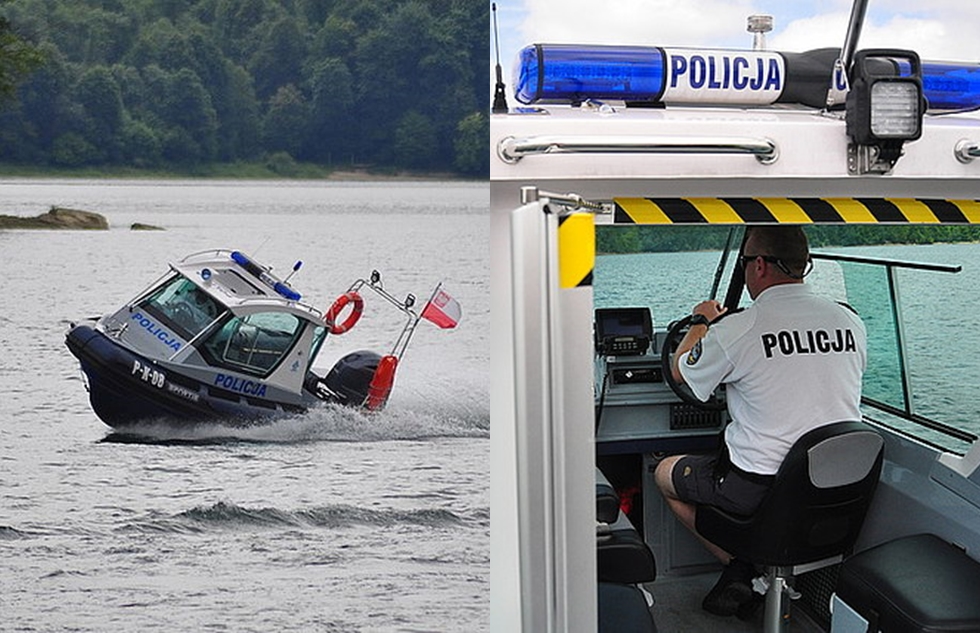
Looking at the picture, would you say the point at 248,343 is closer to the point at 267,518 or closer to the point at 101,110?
the point at 267,518

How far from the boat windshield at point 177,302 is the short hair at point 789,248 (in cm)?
185

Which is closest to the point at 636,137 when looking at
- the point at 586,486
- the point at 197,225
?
the point at 586,486

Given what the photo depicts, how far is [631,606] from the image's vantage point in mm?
2707

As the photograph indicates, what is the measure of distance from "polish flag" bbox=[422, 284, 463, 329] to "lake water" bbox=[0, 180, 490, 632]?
20 mm

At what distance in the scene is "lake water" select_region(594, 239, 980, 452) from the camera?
3686mm

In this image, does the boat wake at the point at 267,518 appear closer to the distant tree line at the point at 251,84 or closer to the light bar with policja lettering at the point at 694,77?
the distant tree line at the point at 251,84

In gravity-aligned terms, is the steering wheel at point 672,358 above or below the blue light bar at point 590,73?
below

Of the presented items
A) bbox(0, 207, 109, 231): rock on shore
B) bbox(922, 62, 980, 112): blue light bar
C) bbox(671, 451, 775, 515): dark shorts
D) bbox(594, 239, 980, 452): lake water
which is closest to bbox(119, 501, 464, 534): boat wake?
bbox(0, 207, 109, 231): rock on shore

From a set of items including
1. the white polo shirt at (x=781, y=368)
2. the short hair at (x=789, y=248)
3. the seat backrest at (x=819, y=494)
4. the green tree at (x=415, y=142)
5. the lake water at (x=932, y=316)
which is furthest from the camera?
the lake water at (x=932, y=316)

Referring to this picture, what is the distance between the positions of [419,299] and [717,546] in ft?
5.74

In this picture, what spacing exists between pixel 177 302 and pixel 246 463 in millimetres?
363

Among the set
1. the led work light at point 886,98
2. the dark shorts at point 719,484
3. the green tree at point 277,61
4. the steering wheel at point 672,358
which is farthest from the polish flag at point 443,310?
the steering wheel at point 672,358

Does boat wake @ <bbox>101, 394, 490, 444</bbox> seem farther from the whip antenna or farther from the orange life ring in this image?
the whip antenna

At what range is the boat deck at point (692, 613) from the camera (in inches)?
141
